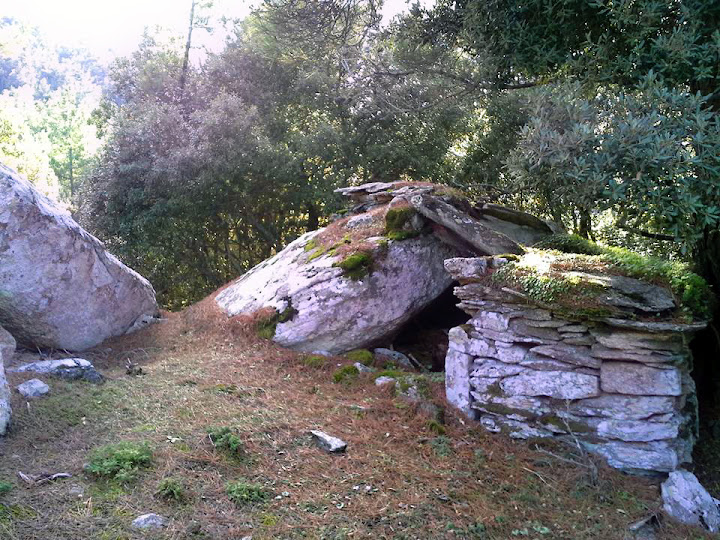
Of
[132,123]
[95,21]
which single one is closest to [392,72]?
[132,123]

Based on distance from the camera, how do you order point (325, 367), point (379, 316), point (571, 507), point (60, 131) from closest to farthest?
point (571, 507) → point (325, 367) → point (379, 316) → point (60, 131)

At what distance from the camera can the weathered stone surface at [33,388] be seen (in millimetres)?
5855

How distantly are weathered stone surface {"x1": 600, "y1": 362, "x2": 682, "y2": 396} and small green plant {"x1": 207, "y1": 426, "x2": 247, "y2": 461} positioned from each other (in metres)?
3.44

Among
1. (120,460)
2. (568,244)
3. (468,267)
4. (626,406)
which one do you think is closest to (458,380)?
(468,267)

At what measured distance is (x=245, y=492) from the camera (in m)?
4.43

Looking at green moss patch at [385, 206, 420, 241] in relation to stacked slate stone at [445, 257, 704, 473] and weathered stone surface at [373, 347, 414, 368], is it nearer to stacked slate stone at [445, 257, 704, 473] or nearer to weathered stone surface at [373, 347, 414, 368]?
weathered stone surface at [373, 347, 414, 368]

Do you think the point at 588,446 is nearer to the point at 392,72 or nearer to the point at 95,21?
the point at 392,72

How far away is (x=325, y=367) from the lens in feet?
24.7

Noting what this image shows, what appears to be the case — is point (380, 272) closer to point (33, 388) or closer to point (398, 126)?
point (33, 388)

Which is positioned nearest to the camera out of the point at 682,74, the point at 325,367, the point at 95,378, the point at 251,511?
the point at 251,511

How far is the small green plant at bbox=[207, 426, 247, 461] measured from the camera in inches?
198

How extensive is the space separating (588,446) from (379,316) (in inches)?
139

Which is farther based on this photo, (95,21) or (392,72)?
(95,21)

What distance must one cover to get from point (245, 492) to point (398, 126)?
40.0ft
